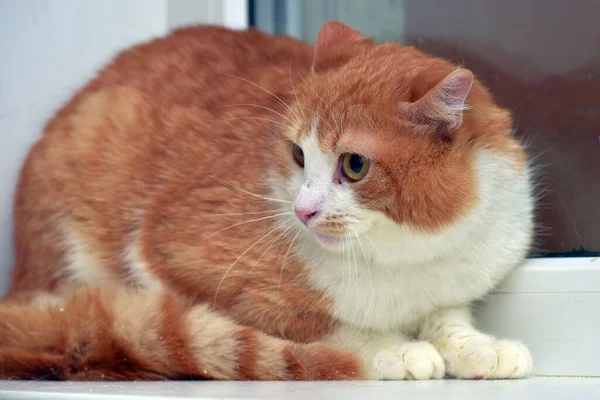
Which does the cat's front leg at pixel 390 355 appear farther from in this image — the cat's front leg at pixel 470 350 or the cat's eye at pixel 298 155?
the cat's eye at pixel 298 155

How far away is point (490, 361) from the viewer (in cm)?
159

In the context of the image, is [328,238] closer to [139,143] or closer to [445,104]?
[445,104]

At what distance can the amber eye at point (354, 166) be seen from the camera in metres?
1.53

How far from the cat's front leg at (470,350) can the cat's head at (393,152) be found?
0.30m

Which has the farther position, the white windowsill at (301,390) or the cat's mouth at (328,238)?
the cat's mouth at (328,238)

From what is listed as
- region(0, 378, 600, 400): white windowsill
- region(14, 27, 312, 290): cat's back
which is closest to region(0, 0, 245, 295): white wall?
region(14, 27, 312, 290): cat's back

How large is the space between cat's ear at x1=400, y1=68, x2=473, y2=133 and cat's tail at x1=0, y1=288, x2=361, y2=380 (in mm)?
521

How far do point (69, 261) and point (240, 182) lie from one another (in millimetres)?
571

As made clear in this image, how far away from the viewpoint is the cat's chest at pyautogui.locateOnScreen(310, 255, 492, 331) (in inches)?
66.4

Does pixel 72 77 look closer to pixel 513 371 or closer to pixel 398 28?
pixel 398 28

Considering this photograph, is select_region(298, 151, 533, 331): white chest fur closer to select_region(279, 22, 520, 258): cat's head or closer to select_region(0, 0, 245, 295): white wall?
select_region(279, 22, 520, 258): cat's head

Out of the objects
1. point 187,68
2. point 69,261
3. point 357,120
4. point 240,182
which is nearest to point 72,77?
point 187,68

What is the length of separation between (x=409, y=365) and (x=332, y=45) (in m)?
0.80

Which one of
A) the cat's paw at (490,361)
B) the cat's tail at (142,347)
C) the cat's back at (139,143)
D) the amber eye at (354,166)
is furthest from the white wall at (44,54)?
the cat's paw at (490,361)
